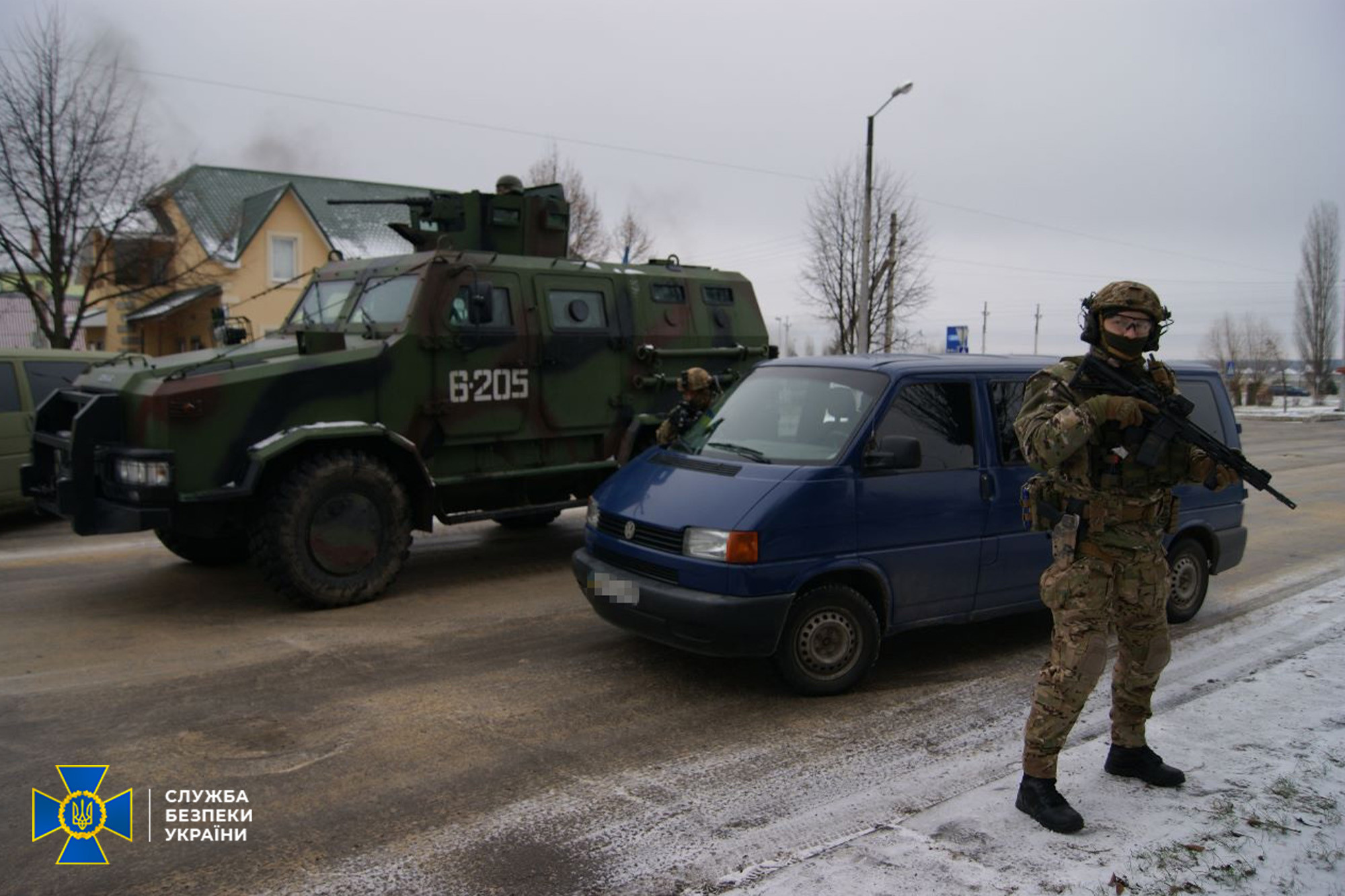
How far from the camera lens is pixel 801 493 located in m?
4.96

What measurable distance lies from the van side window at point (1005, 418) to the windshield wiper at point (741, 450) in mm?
1382

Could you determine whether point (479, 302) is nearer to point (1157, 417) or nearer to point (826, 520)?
point (826, 520)

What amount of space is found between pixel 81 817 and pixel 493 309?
16.0 ft

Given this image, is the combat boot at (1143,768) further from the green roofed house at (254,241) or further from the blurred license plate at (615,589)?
the green roofed house at (254,241)

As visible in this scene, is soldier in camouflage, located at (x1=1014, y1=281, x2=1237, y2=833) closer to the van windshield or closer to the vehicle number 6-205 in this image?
the van windshield

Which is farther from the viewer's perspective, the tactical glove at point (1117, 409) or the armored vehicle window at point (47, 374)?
the armored vehicle window at point (47, 374)

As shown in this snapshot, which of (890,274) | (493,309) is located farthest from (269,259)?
(493,309)

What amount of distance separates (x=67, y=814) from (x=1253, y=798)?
449 centimetres

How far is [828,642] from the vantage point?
201 inches

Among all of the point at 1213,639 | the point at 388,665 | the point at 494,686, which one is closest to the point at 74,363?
the point at 388,665

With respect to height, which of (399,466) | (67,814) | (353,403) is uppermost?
(353,403)

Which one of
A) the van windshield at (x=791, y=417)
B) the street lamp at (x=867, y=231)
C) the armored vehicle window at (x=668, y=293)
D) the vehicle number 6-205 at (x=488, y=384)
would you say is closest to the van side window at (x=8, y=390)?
the vehicle number 6-205 at (x=488, y=384)

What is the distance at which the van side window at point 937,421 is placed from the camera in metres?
5.41

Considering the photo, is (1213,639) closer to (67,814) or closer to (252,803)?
(252,803)
